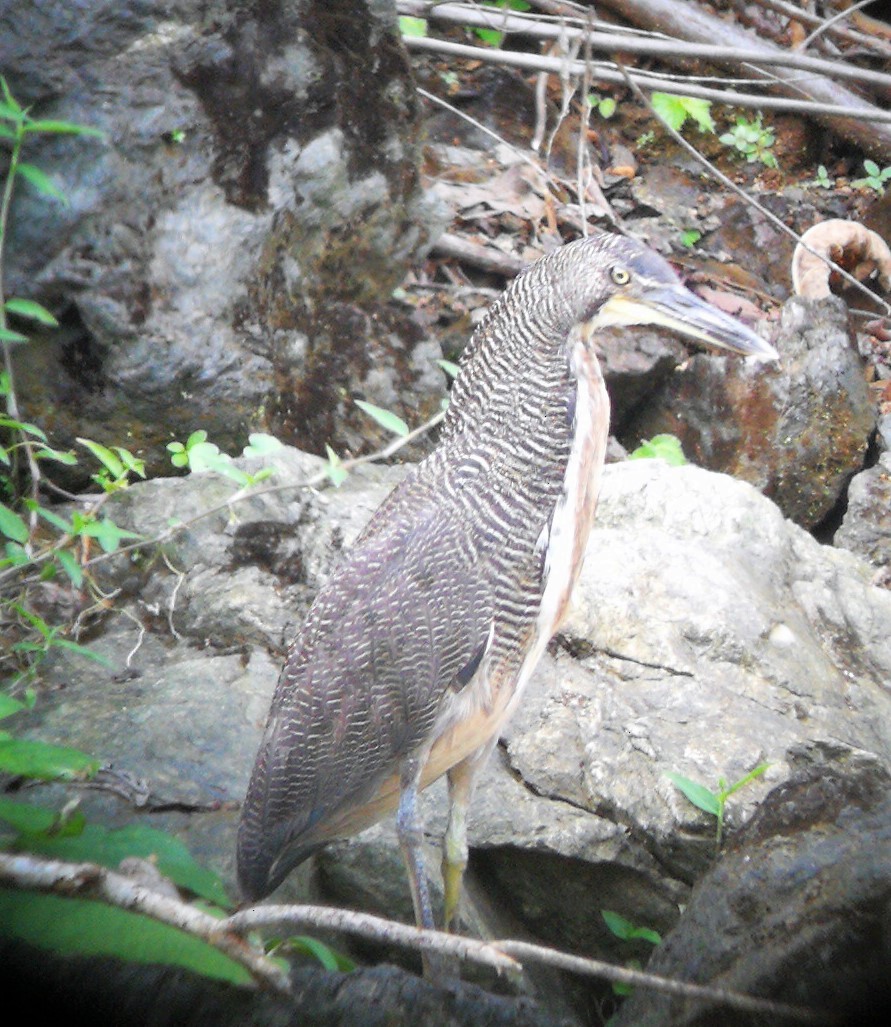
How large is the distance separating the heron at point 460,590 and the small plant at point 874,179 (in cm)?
440

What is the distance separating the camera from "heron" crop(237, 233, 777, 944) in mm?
2271

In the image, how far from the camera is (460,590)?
231cm

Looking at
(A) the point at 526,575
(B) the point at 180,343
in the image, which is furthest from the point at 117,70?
(A) the point at 526,575

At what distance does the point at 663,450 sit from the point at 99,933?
13.4ft

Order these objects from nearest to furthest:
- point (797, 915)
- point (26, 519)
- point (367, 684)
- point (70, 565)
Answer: point (797, 915) → point (367, 684) → point (70, 565) → point (26, 519)

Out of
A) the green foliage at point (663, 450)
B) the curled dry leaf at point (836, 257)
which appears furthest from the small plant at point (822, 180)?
the green foliage at point (663, 450)

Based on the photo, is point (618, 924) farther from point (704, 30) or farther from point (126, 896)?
point (704, 30)

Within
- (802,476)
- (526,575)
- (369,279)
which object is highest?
(526,575)

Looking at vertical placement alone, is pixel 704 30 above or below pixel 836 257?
above

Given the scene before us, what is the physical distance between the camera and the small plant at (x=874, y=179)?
6.27 metres

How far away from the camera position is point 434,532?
2361mm

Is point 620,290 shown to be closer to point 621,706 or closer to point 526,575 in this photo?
point 526,575

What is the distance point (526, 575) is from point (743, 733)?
0.87 meters

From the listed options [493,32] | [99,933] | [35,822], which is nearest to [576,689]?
[35,822]
